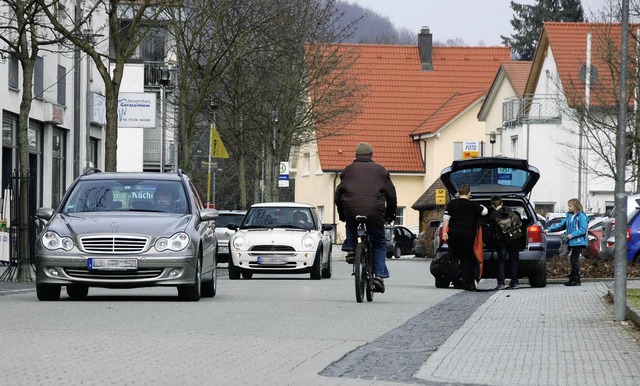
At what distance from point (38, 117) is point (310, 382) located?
35159 millimetres

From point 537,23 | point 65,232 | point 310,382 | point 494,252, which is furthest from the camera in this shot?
point 537,23

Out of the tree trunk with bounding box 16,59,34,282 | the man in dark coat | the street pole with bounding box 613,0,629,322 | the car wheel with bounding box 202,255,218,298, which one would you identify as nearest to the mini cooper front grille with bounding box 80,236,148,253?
the car wheel with bounding box 202,255,218,298

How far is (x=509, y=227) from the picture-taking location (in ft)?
77.5

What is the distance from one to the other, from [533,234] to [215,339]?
13387mm

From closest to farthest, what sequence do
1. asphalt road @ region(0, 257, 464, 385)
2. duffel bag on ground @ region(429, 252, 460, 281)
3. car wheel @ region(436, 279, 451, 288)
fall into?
asphalt road @ region(0, 257, 464, 385)
duffel bag on ground @ region(429, 252, 460, 281)
car wheel @ region(436, 279, 451, 288)

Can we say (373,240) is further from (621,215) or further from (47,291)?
(47,291)

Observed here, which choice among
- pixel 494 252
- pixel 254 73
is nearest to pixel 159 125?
pixel 254 73

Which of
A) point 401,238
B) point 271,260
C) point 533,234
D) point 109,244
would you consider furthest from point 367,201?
point 401,238

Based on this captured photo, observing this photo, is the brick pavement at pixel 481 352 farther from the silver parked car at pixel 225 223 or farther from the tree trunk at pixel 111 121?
the silver parked car at pixel 225 223

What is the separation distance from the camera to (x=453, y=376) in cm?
952

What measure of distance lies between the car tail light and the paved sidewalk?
19.8ft

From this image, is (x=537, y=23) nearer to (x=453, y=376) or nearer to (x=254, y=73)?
(x=254, y=73)

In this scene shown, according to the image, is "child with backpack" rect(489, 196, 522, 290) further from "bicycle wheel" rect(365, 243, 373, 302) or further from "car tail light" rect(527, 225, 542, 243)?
"bicycle wheel" rect(365, 243, 373, 302)

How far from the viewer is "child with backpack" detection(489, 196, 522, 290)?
23609 mm
